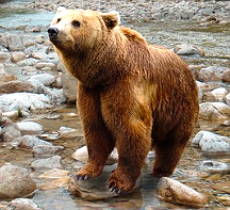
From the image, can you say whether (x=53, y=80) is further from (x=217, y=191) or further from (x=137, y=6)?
(x=137, y=6)

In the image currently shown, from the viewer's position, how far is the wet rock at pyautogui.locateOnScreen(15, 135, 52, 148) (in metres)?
6.85

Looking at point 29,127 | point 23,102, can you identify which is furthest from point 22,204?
point 23,102

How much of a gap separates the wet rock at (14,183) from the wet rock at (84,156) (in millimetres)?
1095

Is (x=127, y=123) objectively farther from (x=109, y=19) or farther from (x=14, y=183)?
(x=14, y=183)

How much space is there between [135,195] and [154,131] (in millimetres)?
630

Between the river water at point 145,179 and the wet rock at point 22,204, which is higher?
the wet rock at point 22,204

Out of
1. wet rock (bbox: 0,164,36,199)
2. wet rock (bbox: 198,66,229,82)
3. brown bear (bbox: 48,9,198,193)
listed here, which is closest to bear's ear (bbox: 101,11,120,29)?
brown bear (bbox: 48,9,198,193)

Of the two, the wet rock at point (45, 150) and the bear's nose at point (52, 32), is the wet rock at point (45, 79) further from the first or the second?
the bear's nose at point (52, 32)

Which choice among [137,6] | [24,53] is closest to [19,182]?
[24,53]

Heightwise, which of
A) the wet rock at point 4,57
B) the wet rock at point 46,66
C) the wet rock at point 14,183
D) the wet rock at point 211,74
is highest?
the wet rock at point 14,183

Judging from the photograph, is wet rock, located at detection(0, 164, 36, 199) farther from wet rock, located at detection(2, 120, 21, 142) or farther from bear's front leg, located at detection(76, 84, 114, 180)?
wet rock, located at detection(2, 120, 21, 142)

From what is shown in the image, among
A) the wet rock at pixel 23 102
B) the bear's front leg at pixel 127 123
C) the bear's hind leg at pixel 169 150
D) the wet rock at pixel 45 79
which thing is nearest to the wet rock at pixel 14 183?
the bear's front leg at pixel 127 123

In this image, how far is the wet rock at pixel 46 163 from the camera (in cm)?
611

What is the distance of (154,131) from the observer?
5.52 m
